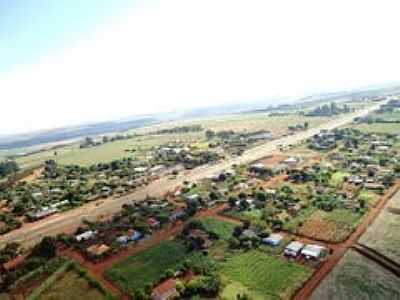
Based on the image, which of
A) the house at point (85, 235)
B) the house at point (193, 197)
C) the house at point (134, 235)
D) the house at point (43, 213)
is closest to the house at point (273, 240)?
the house at point (134, 235)

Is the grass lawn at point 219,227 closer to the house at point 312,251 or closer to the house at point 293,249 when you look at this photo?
the house at point 293,249

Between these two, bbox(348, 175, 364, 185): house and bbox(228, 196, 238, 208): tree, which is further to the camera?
bbox(348, 175, 364, 185): house

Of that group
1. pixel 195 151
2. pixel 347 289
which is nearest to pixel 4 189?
pixel 195 151

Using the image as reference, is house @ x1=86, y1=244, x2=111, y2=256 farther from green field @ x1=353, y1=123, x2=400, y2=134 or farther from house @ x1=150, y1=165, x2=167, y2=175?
green field @ x1=353, y1=123, x2=400, y2=134

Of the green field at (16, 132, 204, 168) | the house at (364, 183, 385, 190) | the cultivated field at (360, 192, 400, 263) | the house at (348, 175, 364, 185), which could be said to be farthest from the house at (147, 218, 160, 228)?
the green field at (16, 132, 204, 168)

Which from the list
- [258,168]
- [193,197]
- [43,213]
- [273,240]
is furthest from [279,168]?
[43,213]

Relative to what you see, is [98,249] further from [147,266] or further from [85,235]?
[147,266]
